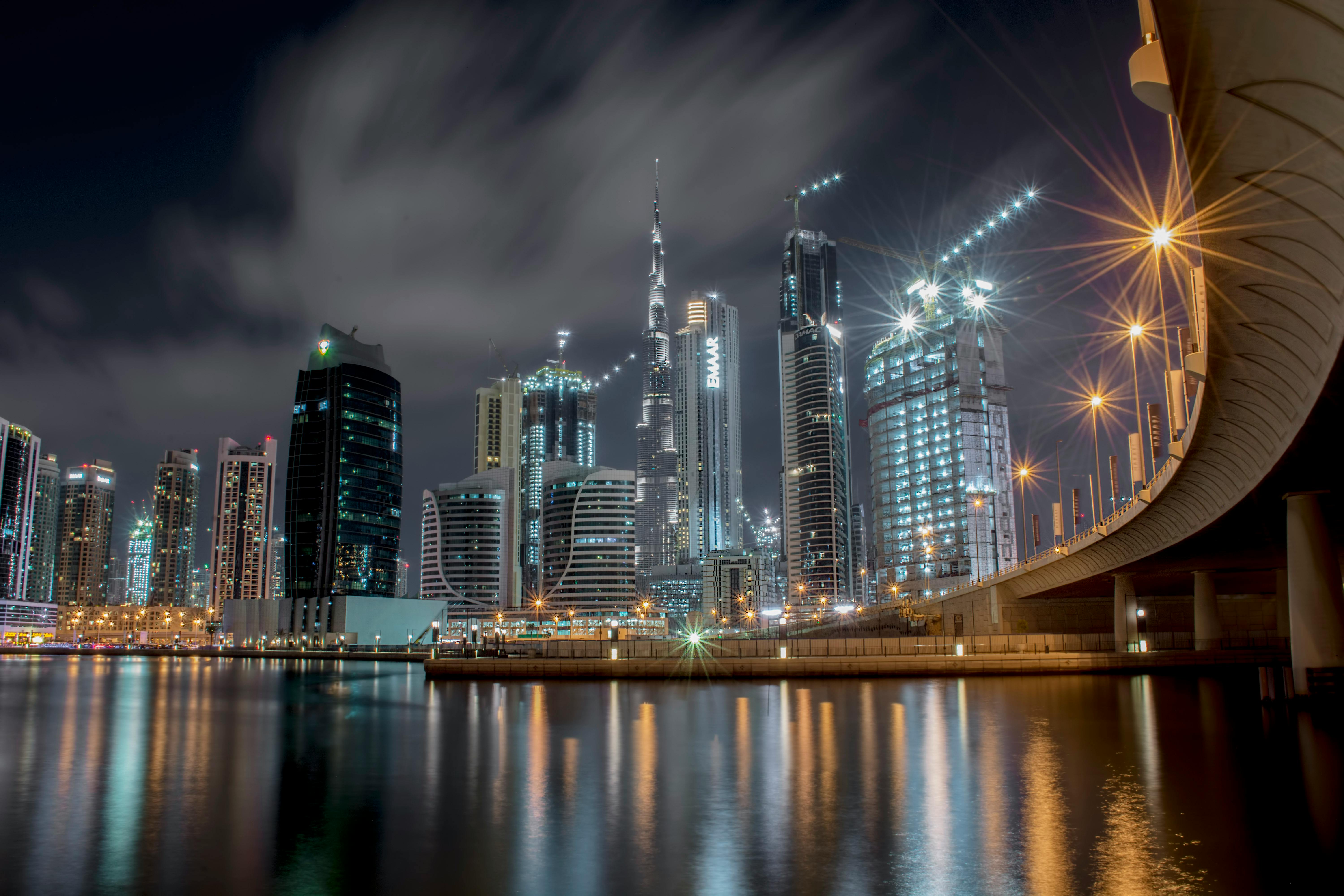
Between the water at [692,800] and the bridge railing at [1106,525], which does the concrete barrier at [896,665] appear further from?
the water at [692,800]

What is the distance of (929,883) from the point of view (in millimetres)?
16094

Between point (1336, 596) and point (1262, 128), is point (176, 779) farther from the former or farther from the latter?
point (1336, 596)

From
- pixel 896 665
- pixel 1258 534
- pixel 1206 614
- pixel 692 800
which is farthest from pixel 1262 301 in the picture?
pixel 1206 614

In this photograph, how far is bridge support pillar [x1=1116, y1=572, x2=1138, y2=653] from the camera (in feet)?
260

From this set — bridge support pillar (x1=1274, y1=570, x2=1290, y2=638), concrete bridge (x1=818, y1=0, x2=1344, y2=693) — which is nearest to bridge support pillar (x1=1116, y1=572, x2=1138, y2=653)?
bridge support pillar (x1=1274, y1=570, x2=1290, y2=638)

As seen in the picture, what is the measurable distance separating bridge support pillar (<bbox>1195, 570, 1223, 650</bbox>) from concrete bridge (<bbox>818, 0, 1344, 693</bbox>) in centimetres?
1232

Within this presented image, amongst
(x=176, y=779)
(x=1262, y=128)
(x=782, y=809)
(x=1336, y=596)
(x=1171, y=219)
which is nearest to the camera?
(x=1262, y=128)

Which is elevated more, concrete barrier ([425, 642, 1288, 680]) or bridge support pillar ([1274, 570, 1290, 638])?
bridge support pillar ([1274, 570, 1290, 638])

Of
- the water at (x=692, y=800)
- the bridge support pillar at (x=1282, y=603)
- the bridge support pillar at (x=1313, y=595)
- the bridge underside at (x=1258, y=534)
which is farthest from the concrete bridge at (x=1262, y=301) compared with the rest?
the bridge support pillar at (x=1282, y=603)

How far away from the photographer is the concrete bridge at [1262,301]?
1253 cm

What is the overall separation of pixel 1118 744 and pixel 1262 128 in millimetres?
24740

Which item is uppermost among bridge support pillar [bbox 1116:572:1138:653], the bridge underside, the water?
the bridge underside

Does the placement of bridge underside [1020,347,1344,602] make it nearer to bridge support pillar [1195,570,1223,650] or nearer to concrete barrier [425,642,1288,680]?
bridge support pillar [1195,570,1223,650]

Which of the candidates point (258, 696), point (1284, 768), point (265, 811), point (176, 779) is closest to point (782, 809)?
point (265, 811)
